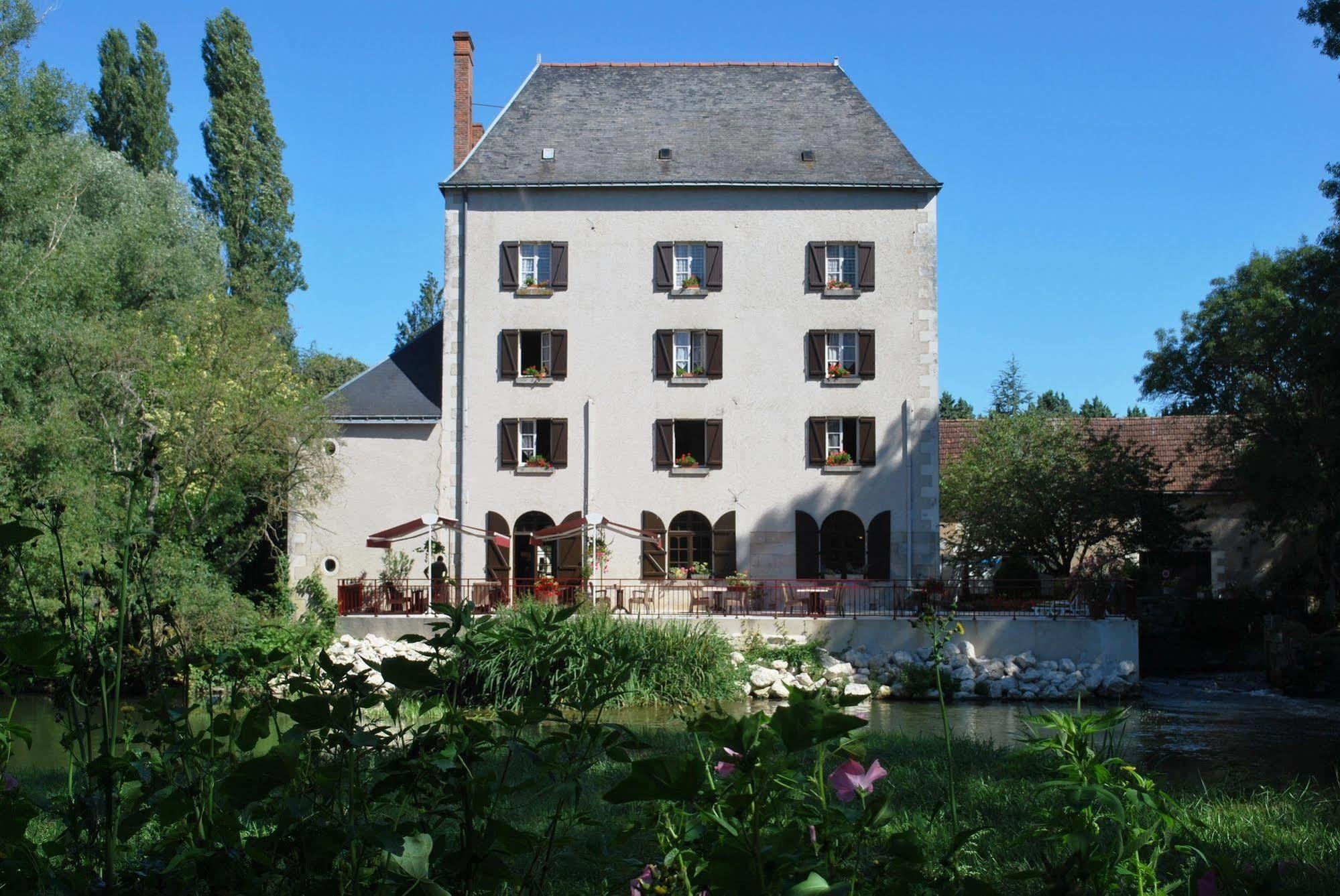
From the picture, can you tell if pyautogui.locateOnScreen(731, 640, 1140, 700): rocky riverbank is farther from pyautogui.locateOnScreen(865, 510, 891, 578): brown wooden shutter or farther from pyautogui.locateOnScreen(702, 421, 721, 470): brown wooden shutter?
pyautogui.locateOnScreen(702, 421, 721, 470): brown wooden shutter

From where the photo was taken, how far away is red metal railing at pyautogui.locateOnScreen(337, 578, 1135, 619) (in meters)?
23.6

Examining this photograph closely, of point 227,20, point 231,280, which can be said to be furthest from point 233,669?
point 227,20

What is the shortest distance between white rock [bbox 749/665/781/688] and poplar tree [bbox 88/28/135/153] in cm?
2664

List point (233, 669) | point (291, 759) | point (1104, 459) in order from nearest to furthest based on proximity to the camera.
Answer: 1. point (291, 759)
2. point (233, 669)
3. point (1104, 459)

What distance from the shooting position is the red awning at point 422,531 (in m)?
24.3

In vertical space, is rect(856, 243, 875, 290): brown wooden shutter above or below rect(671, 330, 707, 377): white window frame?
above

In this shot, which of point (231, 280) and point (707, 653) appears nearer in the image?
point (707, 653)

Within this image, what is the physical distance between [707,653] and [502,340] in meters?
11.5

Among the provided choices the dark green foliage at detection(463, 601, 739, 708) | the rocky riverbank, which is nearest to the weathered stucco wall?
the rocky riverbank

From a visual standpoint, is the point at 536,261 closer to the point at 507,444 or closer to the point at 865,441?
the point at 507,444

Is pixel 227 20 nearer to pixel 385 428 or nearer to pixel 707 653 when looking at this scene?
pixel 385 428

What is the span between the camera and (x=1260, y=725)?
17.7 metres

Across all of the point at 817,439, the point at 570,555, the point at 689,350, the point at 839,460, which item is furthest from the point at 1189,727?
the point at 689,350

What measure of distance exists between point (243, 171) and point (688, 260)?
1730 cm
